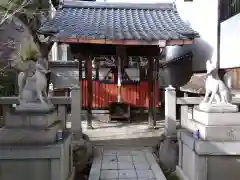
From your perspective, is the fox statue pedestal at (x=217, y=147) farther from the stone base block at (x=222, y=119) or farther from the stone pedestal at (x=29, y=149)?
the stone pedestal at (x=29, y=149)

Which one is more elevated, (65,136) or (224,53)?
(224,53)

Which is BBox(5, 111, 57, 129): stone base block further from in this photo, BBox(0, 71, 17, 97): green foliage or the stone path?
BBox(0, 71, 17, 97): green foliage

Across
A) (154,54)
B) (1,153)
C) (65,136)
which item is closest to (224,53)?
(154,54)

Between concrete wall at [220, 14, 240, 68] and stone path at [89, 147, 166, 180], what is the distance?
3.86 metres

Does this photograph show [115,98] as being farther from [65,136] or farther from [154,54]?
[65,136]

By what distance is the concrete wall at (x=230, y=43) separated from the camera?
8789 mm

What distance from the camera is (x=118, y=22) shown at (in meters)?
12.1

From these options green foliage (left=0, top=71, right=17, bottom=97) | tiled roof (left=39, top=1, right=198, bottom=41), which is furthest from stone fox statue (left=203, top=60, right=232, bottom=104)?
green foliage (left=0, top=71, right=17, bottom=97)

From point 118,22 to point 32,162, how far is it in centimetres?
821

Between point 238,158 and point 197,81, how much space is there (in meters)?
6.17

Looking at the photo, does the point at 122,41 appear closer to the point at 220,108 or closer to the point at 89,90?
the point at 89,90

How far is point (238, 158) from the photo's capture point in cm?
557

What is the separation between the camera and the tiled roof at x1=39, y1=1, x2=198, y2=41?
10172 mm

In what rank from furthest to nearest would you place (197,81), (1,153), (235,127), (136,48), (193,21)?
(193,21) < (136,48) < (197,81) < (235,127) < (1,153)
